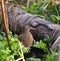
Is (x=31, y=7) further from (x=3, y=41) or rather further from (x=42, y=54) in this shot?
(x=3, y=41)

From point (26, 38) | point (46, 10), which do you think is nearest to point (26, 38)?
point (26, 38)

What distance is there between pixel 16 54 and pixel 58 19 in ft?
3.10

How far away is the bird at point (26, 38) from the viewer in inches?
106

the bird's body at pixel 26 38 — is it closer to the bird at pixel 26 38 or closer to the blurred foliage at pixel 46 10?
the bird at pixel 26 38

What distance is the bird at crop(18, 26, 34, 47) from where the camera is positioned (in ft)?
8.84

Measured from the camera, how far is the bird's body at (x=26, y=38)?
270 centimetres

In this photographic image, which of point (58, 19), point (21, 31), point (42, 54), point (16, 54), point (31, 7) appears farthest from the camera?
point (31, 7)

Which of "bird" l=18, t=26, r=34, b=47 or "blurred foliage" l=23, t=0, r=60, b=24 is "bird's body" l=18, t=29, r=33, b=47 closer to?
"bird" l=18, t=26, r=34, b=47

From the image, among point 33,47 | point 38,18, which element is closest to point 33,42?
point 33,47

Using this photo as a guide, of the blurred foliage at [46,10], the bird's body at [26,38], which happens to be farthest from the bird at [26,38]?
the blurred foliage at [46,10]

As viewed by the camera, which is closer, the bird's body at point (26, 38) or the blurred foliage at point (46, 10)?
the bird's body at point (26, 38)

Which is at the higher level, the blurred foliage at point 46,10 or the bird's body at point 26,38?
the blurred foliage at point 46,10

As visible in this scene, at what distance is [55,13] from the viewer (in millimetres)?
3418

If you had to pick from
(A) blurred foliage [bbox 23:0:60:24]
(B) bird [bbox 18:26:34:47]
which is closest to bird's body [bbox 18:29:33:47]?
(B) bird [bbox 18:26:34:47]
